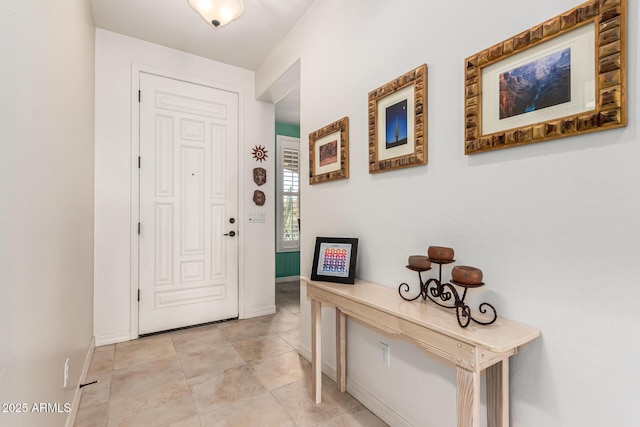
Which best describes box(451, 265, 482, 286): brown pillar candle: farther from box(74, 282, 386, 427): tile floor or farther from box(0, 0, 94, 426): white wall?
box(0, 0, 94, 426): white wall

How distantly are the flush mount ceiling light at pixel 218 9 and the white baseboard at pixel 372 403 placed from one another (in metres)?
2.44

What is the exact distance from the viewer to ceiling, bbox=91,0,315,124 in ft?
7.64

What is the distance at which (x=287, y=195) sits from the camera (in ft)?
16.5

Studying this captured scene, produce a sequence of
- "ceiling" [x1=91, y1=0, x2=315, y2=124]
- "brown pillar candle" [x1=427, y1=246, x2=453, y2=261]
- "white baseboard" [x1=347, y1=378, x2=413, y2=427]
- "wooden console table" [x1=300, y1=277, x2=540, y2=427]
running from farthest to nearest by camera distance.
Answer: "ceiling" [x1=91, y1=0, x2=315, y2=124] → "white baseboard" [x1=347, y1=378, x2=413, y2=427] → "brown pillar candle" [x1=427, y1=246, x2=453, y2=261] → "wooden console table" [x1=300, y1=277, x2=540, y2=427]

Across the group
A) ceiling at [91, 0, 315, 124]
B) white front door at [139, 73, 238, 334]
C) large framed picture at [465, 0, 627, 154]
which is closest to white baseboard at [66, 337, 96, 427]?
white front door at [139, 73, 238, 334]

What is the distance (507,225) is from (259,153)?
9.08ft

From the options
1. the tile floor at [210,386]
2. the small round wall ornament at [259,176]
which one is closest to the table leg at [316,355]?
the tile floor at [210,386]

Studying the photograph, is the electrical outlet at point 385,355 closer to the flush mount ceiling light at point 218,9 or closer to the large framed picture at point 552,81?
the large framed picture at point 552,81

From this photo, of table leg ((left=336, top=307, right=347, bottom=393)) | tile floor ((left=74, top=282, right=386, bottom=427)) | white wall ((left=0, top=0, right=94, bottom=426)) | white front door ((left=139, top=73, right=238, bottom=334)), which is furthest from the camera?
white front door ((left=139, top=73, right=238, bottom=334))

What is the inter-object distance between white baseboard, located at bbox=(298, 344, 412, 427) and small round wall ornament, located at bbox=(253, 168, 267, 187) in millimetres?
2052

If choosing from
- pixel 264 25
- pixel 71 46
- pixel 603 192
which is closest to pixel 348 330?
pixel 603 192

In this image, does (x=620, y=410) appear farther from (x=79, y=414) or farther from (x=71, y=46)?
(x=71, y=46)

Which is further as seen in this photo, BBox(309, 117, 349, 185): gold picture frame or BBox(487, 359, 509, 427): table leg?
BBox(309, 117, 349, 185): gold picture frame

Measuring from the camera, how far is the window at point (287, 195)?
16.3 feet
